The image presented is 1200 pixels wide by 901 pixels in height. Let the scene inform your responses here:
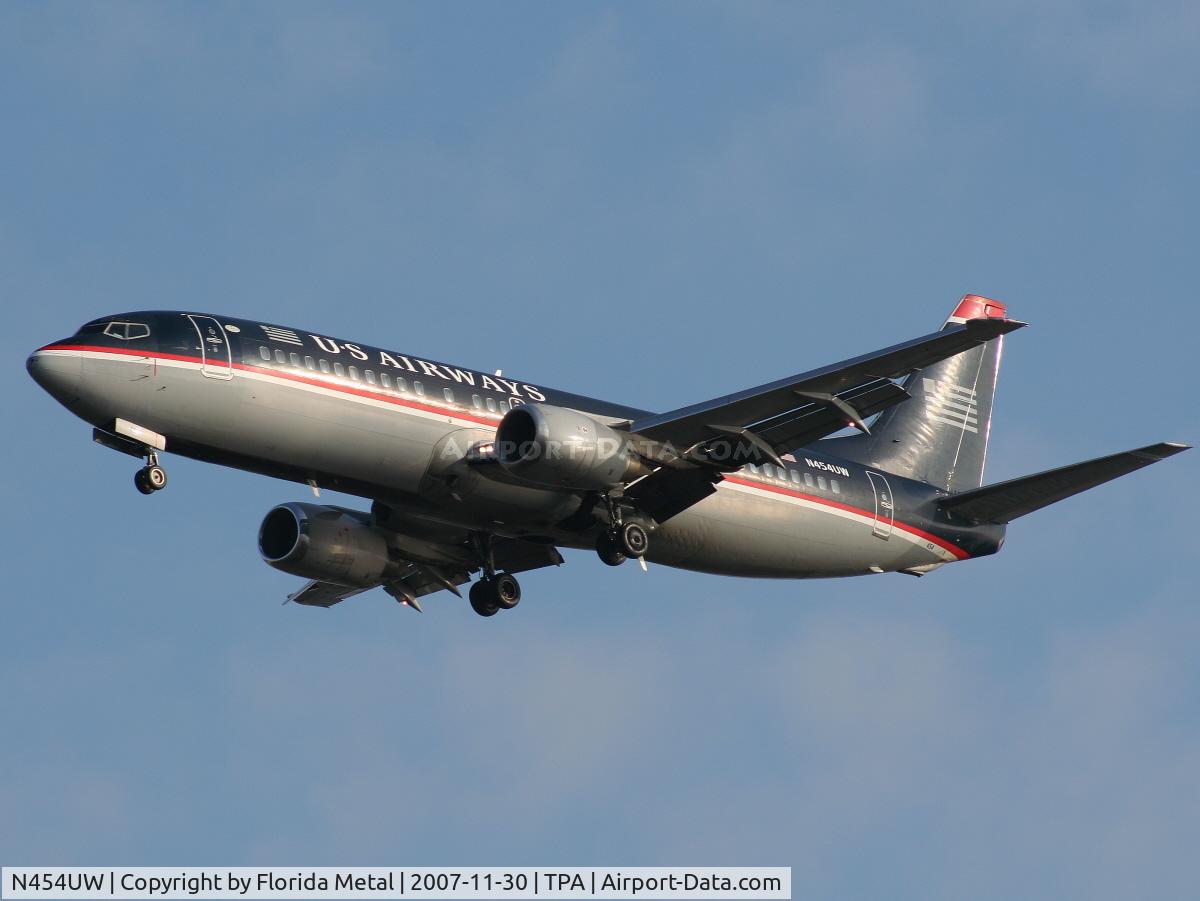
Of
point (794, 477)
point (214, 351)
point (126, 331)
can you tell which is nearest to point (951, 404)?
point (794, 477)

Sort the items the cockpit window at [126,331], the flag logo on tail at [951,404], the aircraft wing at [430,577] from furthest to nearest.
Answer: the flag logo on tail at [951,404] < the aircraft wing at [430,577] < the cockpit window at [126,331]

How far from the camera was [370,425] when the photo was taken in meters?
36.0

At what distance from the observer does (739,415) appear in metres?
37.6

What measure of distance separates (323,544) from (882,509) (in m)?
13.9

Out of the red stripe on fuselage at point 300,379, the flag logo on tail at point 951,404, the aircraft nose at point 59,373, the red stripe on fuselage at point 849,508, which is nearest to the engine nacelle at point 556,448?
the red stripe on fuselage at point 300,379

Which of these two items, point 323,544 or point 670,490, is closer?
point 670,490

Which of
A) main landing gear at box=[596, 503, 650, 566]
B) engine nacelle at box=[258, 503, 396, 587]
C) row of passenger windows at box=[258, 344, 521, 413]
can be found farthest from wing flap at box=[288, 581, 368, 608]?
row of passenger windows at box=[258, 344, 521, 413]

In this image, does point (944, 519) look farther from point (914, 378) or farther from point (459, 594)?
point (459, 594)

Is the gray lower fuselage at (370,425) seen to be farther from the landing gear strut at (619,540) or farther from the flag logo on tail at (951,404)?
the flag logo on tail at (951,404)

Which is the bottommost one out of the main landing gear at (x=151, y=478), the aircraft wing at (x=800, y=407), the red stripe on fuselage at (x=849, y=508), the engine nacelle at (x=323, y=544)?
the main landing gear at (x=151, y=478)

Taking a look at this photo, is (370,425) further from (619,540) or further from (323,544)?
(619,540)

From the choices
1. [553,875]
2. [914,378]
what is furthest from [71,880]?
[914,378]

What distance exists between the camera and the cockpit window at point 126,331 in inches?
1377

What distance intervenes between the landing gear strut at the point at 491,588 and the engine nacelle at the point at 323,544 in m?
2.42
